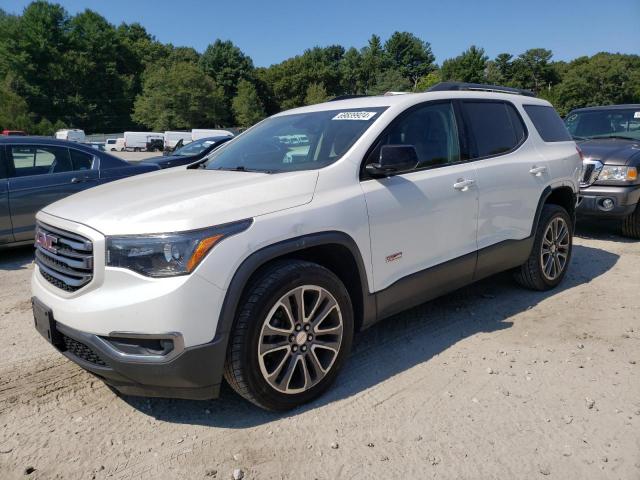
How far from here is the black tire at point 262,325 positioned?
2.60 meters

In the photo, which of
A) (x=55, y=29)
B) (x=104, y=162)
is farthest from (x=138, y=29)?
(x=104, y=162)

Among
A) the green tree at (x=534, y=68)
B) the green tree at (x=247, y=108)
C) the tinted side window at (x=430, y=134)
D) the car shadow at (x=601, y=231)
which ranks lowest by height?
the car shadow at (x=601, y=231)

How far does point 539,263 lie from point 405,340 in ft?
5.72

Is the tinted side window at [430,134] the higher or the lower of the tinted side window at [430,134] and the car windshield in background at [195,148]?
the higher

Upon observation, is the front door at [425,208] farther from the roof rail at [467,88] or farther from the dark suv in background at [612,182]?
the dark suv in background at [612,182]

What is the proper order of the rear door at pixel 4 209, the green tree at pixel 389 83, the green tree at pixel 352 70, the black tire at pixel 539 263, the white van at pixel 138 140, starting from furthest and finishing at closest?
1. the green tree at pixel 352 70
2. the green tree at pixel 389 83
3. the white van at pixel 138 140
4. the rear door at pixel 4 209
5. the black tire at pixel 539 263

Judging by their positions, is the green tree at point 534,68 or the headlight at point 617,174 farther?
the green tree at point 534,68

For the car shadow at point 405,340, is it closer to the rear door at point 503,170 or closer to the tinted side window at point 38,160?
the rear door at point 503,170

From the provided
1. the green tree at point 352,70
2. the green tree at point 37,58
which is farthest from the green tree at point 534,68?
the green tree at point 37,58

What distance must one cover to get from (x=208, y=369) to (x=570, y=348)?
8.84 ft

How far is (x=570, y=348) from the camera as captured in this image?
3.72 m

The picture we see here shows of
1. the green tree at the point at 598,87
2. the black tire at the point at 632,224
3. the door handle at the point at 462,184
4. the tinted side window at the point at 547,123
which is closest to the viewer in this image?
the door handle at the point at 462,184

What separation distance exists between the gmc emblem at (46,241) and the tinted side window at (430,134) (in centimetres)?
207

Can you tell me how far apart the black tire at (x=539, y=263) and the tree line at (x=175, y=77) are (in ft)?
162
